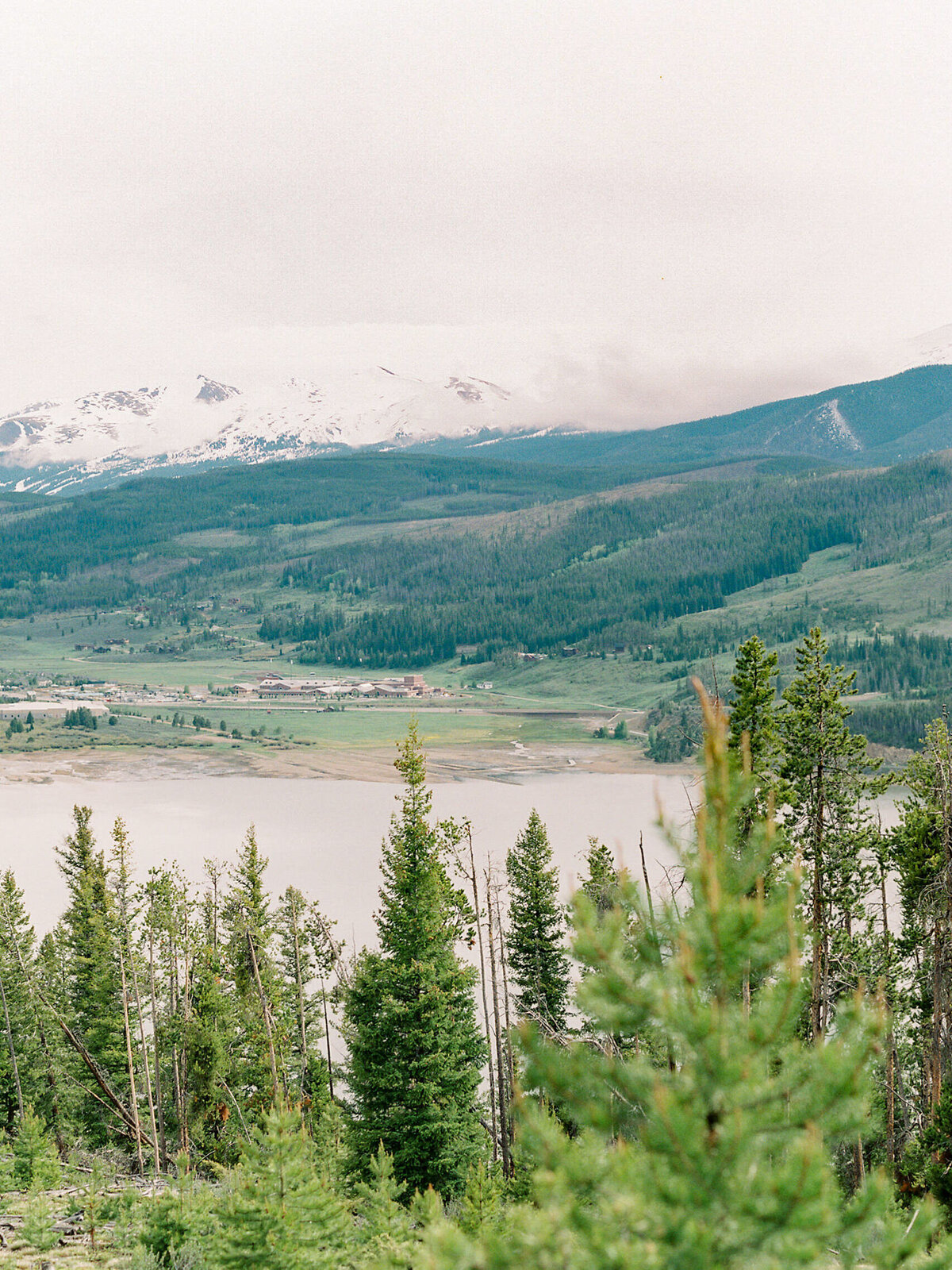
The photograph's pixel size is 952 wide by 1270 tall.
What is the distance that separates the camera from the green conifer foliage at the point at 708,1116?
4.90 m

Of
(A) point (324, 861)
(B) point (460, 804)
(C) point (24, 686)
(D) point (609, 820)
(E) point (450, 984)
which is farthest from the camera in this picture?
(C) point (24, 686)

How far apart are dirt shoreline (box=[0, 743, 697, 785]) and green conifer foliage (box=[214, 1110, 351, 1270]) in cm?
8800

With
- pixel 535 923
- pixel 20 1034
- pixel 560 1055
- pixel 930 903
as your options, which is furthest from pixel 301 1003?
pixel 560 1055

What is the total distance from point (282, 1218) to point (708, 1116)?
8.36 metres

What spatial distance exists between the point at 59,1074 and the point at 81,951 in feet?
15.9

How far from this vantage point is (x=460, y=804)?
299ft

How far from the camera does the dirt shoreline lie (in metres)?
107

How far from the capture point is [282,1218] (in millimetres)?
11609

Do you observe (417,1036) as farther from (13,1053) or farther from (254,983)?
(13,1053)

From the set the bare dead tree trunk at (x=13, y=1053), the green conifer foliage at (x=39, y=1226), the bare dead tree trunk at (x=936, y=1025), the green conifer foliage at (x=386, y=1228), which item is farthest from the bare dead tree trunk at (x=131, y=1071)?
the bare dead tree trunk at (x=936, y=1025)

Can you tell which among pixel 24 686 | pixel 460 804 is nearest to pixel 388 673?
pixel 24 686

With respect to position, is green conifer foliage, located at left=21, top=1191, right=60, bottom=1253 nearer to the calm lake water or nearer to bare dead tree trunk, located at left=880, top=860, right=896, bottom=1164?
bare dead tree trunk, located at left=880, top=860, right=896, bottom=1164

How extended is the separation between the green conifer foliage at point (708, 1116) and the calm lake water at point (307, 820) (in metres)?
50.8

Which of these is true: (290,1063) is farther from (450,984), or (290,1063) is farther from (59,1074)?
(450,984)
